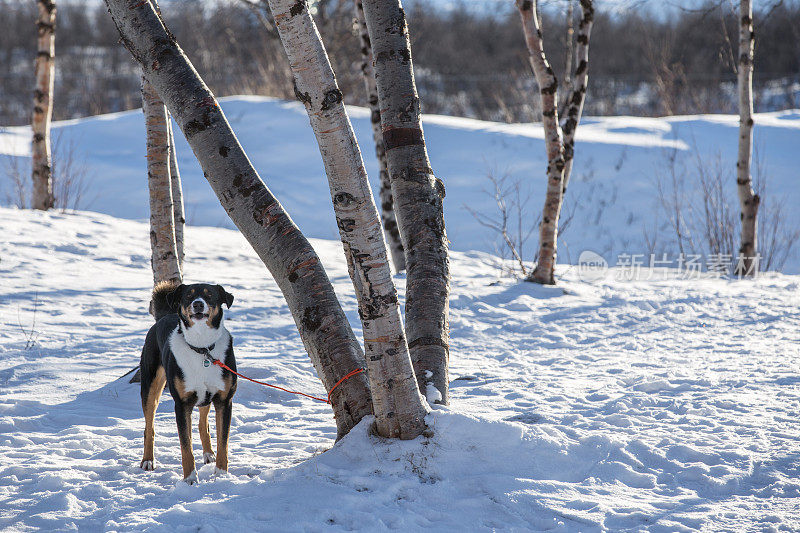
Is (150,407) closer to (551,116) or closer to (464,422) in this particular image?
(464,422)

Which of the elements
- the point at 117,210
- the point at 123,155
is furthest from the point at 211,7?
the point at 117,210

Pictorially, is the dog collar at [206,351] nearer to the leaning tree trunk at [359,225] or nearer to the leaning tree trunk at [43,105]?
the leaning tree trunk at [359,225]

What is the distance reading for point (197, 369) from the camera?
10.7 feet

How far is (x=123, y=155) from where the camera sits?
1507 cm

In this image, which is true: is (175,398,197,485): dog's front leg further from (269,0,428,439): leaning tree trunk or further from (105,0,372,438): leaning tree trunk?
(269,0,428,439): leaning tree trunk

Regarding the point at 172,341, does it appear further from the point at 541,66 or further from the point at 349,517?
the point at 541,66

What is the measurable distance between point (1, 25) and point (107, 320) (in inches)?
1679

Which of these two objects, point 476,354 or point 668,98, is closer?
point 476,354

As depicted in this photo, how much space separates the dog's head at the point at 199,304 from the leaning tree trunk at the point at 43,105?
Answer: 25.7 ft

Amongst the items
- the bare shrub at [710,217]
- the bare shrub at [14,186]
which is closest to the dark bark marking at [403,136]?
the bare shrub at [710,217]

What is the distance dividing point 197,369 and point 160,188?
2477 mm

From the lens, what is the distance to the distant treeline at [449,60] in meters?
22.4

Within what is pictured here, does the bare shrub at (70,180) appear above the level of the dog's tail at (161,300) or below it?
above

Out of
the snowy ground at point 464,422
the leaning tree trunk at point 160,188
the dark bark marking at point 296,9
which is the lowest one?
the snowy ground at point 464,422
